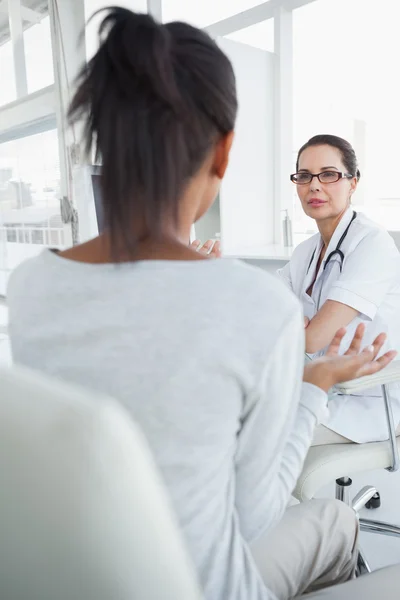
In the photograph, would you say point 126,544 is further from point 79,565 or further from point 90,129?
point 90,129

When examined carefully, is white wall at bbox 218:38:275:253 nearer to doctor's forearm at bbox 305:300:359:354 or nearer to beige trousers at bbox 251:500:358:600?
doctor's forearm at bbox 305:300:359:354

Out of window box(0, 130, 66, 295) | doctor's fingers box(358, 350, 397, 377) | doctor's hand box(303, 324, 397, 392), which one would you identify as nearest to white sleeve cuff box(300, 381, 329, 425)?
doctor's hand box(303, 324, 397, 392)

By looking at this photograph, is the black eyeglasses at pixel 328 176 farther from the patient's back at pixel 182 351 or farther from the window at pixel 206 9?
the window at pixel 206 9

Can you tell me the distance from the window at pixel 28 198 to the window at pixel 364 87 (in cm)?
263

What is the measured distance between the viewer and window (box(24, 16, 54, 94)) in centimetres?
455

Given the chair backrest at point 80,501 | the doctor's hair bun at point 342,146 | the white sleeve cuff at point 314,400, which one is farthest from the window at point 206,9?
the chair backrest at point 80,501

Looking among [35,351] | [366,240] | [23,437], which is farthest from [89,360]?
[366,240]

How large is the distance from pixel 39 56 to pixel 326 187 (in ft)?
13.4

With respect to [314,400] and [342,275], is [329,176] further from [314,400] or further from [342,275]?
[314,400]

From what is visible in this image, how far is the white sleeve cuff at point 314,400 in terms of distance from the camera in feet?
2.35

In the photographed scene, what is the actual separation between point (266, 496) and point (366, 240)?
113 centimetres

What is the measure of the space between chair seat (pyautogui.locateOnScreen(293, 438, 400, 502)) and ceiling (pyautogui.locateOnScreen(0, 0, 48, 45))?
15.7 ft

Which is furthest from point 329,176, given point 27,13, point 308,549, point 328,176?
point 27,13

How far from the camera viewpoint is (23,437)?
0.33 meters
